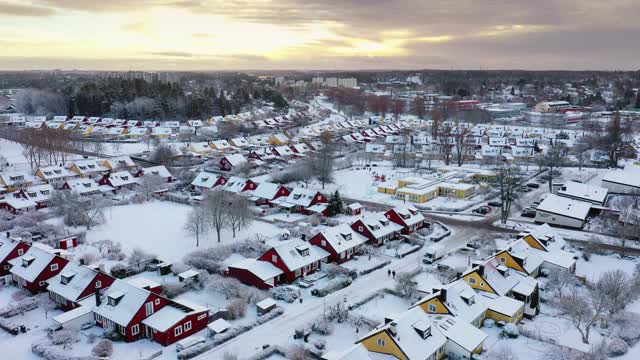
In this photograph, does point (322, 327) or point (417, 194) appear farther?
point (417, 194)

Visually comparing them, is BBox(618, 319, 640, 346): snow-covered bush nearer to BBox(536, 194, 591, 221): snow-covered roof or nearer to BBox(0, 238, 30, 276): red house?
BBox(536, 194, 591, 221): snow-covered roof

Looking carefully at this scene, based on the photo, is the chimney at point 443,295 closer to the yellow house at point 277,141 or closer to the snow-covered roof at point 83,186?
the snow-covered roof at point 83,186

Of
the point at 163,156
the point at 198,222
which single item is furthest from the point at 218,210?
the point at 163,156

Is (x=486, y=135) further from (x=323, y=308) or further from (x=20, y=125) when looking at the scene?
(x=20, y=125)

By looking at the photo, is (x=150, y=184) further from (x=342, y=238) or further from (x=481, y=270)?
(x=481, y=270)

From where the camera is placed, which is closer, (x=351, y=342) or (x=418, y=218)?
(x=351, y=342)

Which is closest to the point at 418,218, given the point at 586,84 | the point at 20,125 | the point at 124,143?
the point at 124,143

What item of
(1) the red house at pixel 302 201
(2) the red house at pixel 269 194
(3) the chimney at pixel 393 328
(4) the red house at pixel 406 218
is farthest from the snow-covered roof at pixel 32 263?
(4) the red house at pixel 406 218
